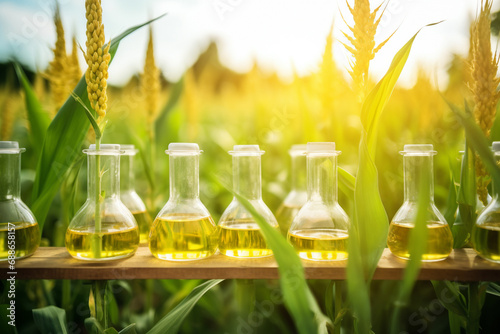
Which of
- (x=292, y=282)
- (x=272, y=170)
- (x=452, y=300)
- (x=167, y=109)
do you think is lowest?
(x=452, y=300)

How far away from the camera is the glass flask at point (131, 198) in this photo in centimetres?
135

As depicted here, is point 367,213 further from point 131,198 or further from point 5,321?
point 5,321

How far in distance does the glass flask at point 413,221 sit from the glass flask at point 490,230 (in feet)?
0.27

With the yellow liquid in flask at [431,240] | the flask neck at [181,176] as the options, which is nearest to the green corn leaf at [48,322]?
the flask neck at [181,176]

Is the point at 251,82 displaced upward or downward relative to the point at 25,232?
upward

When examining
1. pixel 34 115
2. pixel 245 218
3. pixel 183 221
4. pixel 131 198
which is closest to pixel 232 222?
pixel 245 218

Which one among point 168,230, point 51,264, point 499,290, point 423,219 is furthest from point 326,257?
point 51,264

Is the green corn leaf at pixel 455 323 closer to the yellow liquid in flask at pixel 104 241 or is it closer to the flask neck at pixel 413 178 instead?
the flask neck at pixel 413 178

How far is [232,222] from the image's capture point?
3.67 feet

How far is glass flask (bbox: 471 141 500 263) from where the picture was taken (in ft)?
3.28

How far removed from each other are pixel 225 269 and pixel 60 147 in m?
0.71

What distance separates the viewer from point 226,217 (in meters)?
1.13

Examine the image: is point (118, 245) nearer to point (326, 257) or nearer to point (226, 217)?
point (226, 217)

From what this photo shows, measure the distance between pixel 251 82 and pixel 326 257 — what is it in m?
2.03
